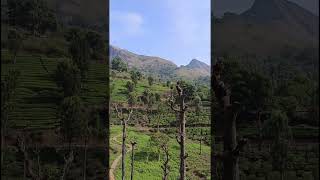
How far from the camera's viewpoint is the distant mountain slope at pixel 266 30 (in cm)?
1605

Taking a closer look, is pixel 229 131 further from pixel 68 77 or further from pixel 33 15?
pixel 33 15

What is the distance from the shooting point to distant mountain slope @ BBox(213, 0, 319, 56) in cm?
1605

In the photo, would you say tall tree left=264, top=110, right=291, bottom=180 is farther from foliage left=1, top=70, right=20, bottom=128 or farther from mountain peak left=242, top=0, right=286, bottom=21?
foliage left=1, top=70, right=20, bottom=128

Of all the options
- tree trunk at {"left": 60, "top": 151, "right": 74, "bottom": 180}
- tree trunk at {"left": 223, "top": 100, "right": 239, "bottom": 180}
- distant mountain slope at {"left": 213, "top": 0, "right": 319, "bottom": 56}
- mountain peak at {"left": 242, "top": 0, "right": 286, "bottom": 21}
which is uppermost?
mountain peak at {"left": 242, "top": 0, "right": 286, "bottom": 21}

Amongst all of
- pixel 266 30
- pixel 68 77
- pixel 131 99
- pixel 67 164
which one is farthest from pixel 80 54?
pixel 131 99

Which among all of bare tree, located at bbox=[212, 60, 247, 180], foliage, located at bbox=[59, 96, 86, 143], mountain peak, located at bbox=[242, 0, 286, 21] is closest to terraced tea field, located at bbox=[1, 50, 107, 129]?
foliage, located at bbox=[59, 96, 86, 143]

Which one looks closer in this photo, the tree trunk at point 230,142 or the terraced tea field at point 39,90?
the tree trunk at point 230,142

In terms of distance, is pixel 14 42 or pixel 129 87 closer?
pixel 14 42

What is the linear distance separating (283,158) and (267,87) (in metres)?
2.53

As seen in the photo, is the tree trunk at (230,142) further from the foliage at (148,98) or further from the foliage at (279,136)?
the foliage at (148,98)

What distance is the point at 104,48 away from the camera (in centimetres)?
1703

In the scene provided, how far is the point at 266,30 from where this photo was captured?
16484 mm

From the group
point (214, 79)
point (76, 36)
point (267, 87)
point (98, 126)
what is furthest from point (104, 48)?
point (214, 79)

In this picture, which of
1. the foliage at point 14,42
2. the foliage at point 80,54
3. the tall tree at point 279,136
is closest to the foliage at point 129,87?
the foliage at point 80,54
